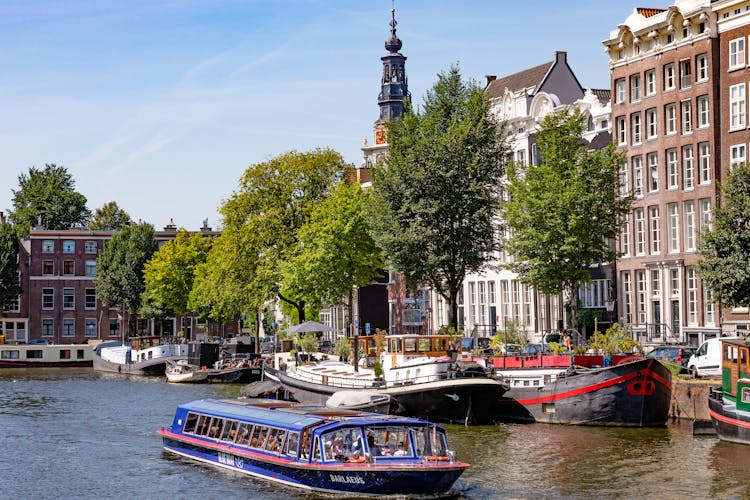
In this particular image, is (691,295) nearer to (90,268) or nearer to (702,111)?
Answer: (702,111)

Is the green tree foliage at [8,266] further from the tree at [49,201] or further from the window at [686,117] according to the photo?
the window at [686,117]

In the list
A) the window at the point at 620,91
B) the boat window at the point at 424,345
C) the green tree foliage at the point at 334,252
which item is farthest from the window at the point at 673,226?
the green tree foliage at the point at 334,252

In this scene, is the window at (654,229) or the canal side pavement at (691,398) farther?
the window at (654,229)

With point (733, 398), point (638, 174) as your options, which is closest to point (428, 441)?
point (733, 398)

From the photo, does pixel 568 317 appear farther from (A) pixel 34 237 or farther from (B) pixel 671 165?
(A) pixel 34 237

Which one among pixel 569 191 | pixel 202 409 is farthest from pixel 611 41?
pixel 202 409

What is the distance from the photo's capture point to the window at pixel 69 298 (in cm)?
14475

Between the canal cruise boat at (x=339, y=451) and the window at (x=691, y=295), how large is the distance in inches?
1359

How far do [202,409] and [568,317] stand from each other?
3980 cm

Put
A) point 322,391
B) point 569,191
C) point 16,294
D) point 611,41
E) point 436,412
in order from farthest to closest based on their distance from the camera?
A: 1. point 16,294
2. point 611,41
3. point 569,191
4. point 322,391
5. point 436,412

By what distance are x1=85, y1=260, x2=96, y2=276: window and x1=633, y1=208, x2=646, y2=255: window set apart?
8296 cm

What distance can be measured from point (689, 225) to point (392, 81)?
70714mm

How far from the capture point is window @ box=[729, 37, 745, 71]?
69.6 meters

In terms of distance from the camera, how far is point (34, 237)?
144750mm
